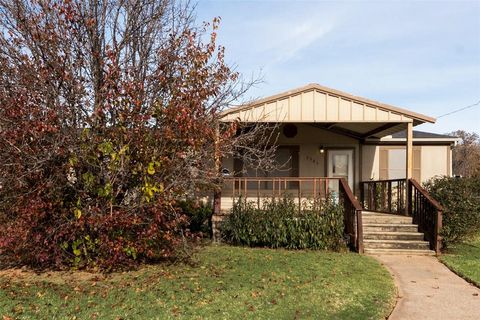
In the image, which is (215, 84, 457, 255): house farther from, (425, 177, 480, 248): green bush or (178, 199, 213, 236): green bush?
(425, 177, 480, 248): green bush

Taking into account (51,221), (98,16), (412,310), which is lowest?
(412,310)

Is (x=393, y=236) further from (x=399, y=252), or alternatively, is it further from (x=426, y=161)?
(x=426, y=161)

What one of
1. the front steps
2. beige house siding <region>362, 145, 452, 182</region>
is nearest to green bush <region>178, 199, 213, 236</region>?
the front steps

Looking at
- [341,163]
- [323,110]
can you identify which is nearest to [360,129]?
[341,163]

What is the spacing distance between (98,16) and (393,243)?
7719 millimetres

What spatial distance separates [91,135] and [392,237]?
23.7ft

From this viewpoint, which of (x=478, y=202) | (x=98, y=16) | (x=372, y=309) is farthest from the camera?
(x=478, y=202)

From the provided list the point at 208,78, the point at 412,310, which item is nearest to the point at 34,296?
the point at 208,78

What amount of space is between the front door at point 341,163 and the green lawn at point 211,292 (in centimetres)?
682

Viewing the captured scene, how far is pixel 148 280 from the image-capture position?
22.8 ft

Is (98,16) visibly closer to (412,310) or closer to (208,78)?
(208,78)

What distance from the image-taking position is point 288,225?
10.4 m

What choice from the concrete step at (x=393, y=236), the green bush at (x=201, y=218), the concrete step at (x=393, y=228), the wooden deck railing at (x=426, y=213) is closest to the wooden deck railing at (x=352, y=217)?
the concrete step at (x=393, y=236)

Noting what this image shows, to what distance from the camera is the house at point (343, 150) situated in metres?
11.5
